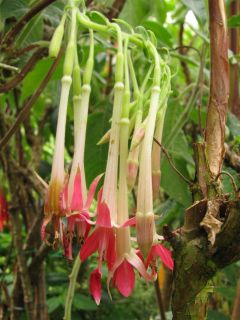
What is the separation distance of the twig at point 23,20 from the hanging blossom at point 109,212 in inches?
7.4

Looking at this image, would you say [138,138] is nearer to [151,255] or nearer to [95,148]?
[151,255]

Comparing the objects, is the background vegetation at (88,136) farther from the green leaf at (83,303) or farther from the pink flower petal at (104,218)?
the pink flower petal at (104,218)

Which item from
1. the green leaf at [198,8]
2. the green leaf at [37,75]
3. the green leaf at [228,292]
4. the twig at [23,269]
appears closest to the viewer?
the green leaf at [198,8]

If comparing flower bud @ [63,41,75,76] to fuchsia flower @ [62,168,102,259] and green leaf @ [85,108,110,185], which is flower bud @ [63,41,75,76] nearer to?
fuchsia flower @ [62,168,102,259]

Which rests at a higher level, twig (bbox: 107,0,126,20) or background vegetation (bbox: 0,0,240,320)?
twig (bbox: 107,0,126,20)

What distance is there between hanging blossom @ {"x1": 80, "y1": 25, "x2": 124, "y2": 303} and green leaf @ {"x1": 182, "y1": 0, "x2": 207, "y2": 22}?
287 millimetres

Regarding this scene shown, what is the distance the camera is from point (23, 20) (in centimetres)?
65

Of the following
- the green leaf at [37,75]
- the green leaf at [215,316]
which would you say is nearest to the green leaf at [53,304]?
the green leaf at [215,316]

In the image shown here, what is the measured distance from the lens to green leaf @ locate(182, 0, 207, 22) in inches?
27.7

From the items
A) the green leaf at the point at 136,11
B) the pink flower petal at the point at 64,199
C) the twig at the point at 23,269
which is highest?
the green leaf at the point at 136,11

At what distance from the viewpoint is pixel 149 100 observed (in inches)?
18.7

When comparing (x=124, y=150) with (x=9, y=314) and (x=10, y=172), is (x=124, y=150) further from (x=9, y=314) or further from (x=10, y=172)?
(x=9, y=314)

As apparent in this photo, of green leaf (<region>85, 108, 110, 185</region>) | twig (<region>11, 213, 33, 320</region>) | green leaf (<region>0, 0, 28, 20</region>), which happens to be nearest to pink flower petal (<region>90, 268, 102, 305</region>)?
green leaf (<region>85, 108, 110, 185</region>)

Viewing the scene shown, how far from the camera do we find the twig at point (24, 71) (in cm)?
72
